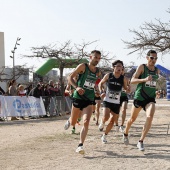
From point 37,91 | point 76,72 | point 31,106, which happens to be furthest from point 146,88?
point 37,91

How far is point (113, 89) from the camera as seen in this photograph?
8289mm

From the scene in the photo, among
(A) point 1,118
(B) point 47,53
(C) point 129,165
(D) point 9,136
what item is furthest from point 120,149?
(B) point 47,53

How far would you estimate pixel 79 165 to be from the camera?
5965 millimetres

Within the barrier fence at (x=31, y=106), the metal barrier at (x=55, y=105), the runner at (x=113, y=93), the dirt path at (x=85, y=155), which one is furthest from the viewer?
the metal barrier at (x=55, y=105)

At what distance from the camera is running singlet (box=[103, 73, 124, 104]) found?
8211 millimetres

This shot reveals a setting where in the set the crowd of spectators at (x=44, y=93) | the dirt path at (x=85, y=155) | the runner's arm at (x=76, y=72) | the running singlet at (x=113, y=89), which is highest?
the runner's arm at (x=76, y=72)

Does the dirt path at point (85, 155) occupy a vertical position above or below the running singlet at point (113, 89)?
below

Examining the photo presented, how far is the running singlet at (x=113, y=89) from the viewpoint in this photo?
821 cm

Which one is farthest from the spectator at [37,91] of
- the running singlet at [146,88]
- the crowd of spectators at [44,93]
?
the running singlet at [146,88]

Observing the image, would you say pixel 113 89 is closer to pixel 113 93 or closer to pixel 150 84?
pixel 113 93

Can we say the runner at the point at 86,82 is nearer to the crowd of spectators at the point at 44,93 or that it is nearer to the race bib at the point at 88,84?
the race bib at the point at 88,84

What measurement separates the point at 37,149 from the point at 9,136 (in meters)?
2.94

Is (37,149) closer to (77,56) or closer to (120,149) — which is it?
(120,149)

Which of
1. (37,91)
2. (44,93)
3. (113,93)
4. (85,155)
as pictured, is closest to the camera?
(85,155)
